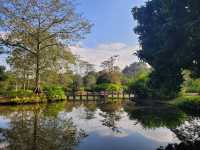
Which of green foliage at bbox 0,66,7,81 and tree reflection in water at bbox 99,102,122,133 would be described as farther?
green foliage at bbox 0,66,7,81

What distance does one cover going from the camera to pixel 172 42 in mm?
14891

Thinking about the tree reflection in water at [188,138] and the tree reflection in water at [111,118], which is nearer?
the tree reflection in water at [188,138]

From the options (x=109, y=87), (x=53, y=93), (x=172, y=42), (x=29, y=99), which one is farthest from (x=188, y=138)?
(x=109, y=87)

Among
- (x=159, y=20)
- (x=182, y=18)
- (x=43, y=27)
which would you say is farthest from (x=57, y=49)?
(x=182, y=18)

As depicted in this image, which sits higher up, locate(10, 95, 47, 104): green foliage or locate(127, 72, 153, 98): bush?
locate(127, 72, 153, 98): bush

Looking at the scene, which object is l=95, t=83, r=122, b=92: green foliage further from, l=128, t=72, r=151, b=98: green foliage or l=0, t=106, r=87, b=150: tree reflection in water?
l=0, t=106, r=87, b=150: tree reflection in water

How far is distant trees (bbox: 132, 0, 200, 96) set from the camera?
13641 mm

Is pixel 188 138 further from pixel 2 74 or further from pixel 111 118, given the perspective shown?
pixel 2 74

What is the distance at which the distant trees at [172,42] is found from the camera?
537 inches

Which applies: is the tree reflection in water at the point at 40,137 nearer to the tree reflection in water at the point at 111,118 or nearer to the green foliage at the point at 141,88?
the tree reflection in water at the point at 111,118

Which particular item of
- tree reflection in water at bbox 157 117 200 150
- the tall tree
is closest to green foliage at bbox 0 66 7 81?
the tall tree

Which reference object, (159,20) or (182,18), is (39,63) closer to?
(159,20)

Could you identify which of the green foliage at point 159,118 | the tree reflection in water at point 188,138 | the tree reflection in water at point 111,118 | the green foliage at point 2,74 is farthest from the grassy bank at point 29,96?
the tree reflection in water at point 188,138

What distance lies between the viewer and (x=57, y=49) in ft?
133
